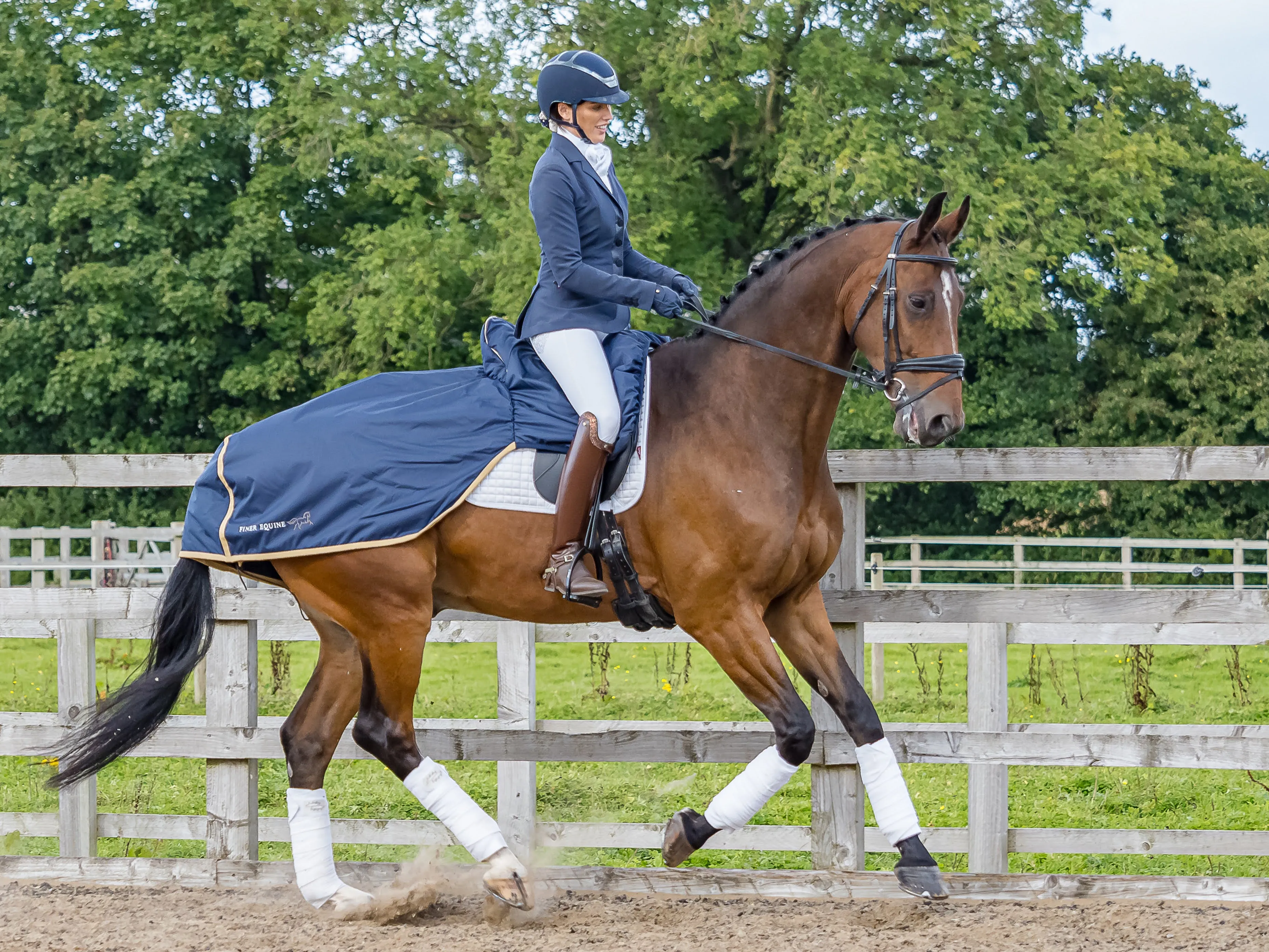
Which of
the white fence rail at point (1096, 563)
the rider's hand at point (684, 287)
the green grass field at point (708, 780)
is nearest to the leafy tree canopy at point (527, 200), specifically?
the white fence rail at point (1096, 563)

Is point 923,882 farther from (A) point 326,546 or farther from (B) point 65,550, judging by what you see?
(B) point 65,550

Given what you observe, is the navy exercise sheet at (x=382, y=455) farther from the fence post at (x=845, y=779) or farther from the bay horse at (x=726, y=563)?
the fence post at (x=845, y=779)

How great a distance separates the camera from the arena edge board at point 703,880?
15.1 ft

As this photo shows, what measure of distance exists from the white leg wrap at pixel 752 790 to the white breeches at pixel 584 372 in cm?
122

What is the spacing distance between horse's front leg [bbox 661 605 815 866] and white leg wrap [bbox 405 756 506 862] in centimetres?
66

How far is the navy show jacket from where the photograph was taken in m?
4.65

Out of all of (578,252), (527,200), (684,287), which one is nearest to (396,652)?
(578,252)

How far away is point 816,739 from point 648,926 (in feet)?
3.09

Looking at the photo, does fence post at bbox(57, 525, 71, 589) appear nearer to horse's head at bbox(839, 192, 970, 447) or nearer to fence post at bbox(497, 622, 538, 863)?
fence post at bbox(497, 622, 538, 863)

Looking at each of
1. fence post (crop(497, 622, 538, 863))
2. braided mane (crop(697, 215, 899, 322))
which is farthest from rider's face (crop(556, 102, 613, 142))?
fence post (crop(497, 622, 538, 863))

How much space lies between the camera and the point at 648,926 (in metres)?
4.50

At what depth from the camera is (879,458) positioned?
16.2 ft

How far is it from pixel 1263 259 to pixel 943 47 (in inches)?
363

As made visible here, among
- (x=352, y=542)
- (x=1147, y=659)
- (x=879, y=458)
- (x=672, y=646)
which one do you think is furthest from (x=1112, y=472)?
(x=672, y=646)
